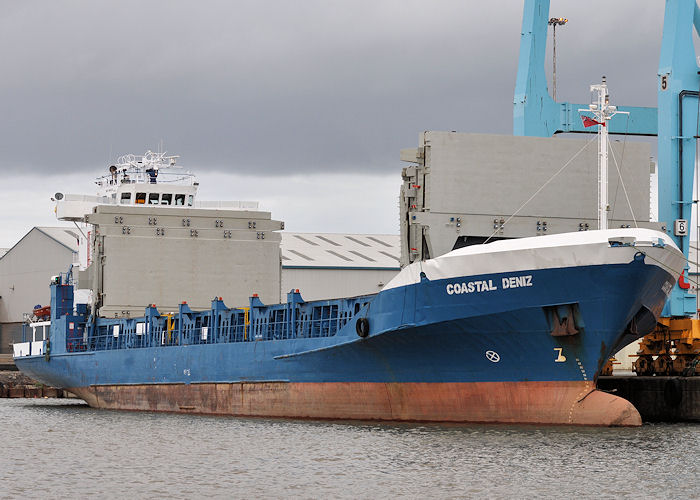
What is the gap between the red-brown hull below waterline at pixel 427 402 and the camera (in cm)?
2342

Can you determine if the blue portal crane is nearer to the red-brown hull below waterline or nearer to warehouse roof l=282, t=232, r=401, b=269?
the red-brown hull below waterline

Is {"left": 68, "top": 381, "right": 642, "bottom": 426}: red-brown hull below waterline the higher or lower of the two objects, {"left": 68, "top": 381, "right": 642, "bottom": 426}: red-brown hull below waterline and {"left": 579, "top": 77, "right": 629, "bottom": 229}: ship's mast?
the lower

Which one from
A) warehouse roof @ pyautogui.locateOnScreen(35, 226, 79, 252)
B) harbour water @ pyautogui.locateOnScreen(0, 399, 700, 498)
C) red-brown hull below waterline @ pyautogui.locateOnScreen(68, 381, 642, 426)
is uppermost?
warehouse roof @ pyautogui.locateOnScreen(35, 226, 79, 252)

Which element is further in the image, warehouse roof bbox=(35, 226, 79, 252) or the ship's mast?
warehouse roof bbox=(35, 226, 79, 252)

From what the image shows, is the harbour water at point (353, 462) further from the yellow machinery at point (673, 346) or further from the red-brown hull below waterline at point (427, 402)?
the yellow machinery at point (673, 346)

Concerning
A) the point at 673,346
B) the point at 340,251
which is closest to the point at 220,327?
the point at 673,346

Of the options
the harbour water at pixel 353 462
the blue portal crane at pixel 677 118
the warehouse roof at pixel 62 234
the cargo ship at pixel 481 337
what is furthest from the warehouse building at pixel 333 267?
the harbour water at pixel 353 462

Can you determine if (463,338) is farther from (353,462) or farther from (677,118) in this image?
(677,118)

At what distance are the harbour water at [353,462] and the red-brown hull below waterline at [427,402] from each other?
11.3 inches

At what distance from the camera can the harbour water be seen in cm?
1769

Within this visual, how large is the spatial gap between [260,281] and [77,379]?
22.6 feet

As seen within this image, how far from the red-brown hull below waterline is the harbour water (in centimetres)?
29

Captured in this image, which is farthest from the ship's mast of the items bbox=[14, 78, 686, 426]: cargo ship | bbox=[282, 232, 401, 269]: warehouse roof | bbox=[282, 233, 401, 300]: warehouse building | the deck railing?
bbox=[282, 232, 401, 269]: warehouse roof

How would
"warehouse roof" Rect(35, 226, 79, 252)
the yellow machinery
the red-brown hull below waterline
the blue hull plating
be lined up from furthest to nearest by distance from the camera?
"warehouse roof" Rect(35, 226, 79, 252) → the yellow machinery → the red-brown hull below waterline → the blue hull plating
